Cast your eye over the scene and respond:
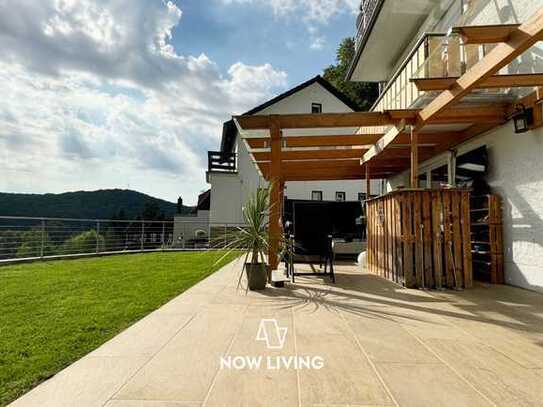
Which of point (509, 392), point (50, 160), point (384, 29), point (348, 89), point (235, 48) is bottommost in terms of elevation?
point (509, 392)

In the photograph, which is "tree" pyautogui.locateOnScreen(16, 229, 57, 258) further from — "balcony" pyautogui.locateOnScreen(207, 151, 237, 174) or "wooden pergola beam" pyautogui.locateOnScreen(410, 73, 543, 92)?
"balcony" pyautogui.locateOnScreen(207, 151, 237, 174)

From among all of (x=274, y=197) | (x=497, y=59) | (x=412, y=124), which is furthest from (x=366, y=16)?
(x=497, y=59)

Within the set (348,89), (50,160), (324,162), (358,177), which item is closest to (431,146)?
(324,162)

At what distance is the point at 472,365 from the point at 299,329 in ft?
4.23

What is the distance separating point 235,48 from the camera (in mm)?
8750

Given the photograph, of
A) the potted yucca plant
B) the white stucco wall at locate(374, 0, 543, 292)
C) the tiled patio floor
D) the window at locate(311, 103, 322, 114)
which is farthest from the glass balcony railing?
the window at locate(311, 103, 322, 114)

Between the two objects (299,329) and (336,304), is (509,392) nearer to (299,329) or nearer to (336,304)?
(299,329)

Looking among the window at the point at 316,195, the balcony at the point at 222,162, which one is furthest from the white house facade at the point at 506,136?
the balcony at the point at 222,162

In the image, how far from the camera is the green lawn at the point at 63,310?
2113 mm

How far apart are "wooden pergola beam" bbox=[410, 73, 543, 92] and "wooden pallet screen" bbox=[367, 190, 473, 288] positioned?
4.81 feet

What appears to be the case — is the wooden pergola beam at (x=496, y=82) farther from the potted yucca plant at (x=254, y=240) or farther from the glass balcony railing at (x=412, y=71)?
the potted yucca plant at (x=254, y=240)

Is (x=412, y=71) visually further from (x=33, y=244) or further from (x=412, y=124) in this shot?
(x=33, y=244)

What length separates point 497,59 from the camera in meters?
→ 3.33

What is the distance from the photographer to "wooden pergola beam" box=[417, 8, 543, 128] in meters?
2.89
